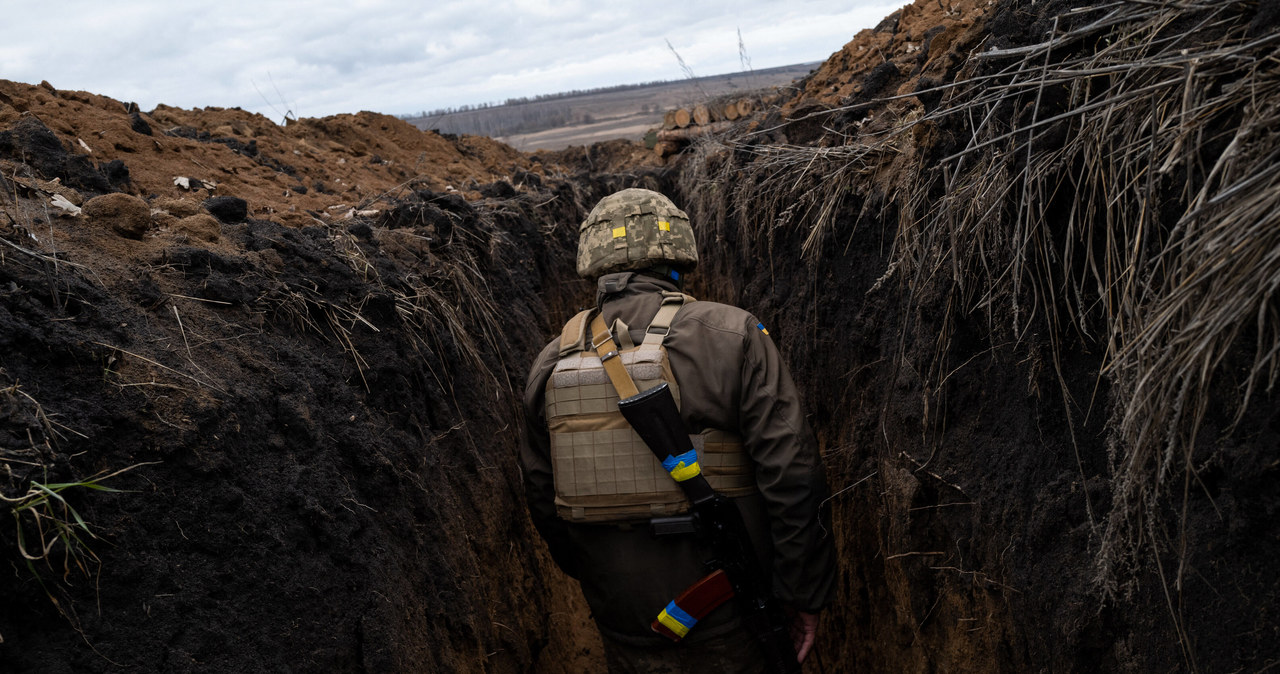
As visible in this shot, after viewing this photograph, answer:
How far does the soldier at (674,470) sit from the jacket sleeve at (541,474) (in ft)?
0.08

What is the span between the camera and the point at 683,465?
2582 millimetres

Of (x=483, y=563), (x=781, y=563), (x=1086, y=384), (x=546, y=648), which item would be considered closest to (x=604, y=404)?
(x=781, y=563)

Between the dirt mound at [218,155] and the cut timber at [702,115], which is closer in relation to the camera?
the dirt mound at [218,155]

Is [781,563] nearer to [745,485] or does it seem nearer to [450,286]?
[745,485]

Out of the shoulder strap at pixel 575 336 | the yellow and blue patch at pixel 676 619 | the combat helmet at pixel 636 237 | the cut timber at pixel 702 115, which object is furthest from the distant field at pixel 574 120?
the yellow and blue patch at pixel 676 619

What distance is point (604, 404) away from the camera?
8.84 feet

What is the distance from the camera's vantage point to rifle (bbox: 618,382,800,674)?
2551 mm

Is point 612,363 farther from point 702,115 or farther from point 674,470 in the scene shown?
point 702,115

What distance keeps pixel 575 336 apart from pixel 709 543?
36.0 inches

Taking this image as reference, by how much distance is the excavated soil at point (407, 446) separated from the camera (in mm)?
1534

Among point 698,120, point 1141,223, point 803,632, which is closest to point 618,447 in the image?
point 803,632

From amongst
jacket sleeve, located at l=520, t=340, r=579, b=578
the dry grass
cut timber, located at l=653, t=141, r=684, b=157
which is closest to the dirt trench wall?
jacket sleeve, located at l=520, t=340, r=579, b=578

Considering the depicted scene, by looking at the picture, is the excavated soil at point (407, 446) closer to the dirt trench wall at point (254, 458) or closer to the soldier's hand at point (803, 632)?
the dirt trench wall at point (254, 458)

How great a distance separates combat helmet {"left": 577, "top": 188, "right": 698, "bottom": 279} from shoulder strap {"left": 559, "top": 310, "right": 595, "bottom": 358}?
0.26 meters
